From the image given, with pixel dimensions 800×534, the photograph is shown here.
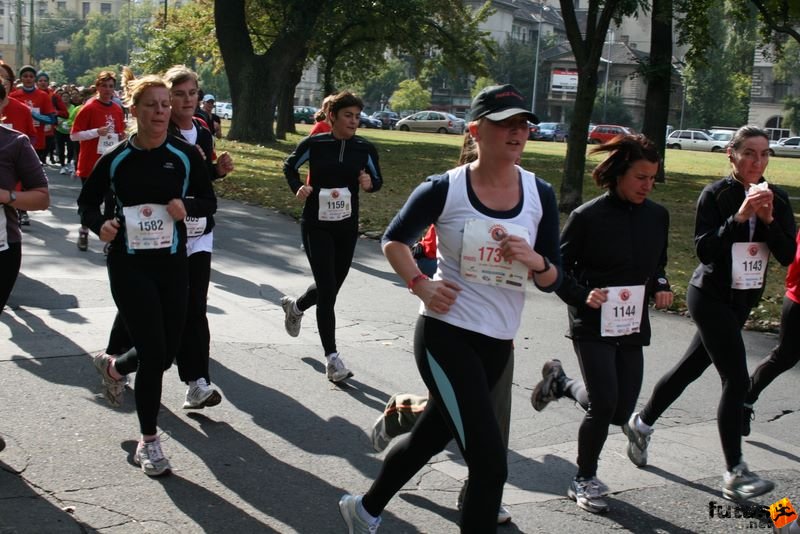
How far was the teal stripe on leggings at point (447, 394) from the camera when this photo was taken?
3789 mm

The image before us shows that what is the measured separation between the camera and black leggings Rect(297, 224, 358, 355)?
7.16m

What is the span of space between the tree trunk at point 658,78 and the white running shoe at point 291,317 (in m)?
15.3

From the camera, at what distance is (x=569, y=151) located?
18.5 metres

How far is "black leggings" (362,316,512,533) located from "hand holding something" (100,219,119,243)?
1773 mm

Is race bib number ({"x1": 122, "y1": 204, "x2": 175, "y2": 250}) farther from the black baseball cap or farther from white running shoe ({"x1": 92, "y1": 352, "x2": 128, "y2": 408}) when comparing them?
the black baseball cap

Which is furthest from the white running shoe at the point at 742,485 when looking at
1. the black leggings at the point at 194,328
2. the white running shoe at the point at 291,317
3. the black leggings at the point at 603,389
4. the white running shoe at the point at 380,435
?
the white running shoe at the point at 291,317

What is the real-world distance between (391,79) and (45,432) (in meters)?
109

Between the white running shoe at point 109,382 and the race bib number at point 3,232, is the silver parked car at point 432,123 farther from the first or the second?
the race bib number at point 3,232

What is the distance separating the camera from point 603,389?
16.2 feet

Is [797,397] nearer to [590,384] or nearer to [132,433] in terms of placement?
[590,384]

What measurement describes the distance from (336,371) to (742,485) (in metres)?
2.84

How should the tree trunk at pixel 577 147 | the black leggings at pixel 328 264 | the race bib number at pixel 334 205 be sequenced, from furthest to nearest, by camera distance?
the tree trunk at pixel 577 147, the race bib number at pixel 334 205, the black leggings at pixel 328 264

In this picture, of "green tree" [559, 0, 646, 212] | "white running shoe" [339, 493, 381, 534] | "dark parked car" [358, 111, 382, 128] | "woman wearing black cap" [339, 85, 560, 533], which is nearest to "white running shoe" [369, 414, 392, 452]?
"white running shoe" [339, 493, 381, 534]

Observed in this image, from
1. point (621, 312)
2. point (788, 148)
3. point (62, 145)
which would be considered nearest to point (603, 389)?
point (621, 312)
